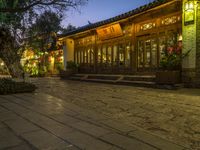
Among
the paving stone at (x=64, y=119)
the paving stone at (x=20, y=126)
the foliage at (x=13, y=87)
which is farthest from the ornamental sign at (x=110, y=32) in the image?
the paving stone at (x=20, y=126)

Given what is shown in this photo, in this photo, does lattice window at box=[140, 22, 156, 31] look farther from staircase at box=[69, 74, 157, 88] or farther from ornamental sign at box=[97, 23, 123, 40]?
staircase at box=[69, 74, 157, 88]

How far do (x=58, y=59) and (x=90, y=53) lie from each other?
897 centimetres

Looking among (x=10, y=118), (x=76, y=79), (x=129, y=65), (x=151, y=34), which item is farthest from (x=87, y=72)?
(x=10, y=118)

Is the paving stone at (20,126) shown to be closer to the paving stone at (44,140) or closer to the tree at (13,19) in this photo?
the paving stone at (44,140)

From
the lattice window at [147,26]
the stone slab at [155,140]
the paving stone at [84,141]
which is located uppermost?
the lattice window at [147,26]

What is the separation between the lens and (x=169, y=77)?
9648 millimetres

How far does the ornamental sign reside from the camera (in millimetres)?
14320

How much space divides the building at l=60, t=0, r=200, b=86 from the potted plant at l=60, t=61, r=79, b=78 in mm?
576

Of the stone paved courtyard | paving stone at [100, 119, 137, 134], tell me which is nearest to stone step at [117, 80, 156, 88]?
the stone paved courtyard

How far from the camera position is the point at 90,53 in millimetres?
17703

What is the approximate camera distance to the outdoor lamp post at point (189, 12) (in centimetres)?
957

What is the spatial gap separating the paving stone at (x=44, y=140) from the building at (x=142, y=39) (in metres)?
7.91

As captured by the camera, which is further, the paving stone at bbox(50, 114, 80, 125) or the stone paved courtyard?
the paving stone at bbox(50, 114, 80, 125)

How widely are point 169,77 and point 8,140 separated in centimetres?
782
